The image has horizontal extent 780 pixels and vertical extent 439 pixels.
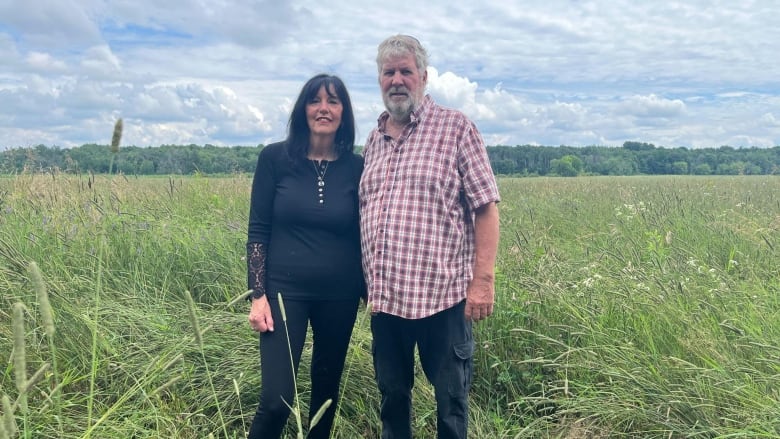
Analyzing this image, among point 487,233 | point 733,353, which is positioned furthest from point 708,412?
point 487,233

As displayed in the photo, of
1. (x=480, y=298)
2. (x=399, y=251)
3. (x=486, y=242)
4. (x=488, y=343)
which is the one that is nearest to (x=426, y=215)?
(x=399, y=251)

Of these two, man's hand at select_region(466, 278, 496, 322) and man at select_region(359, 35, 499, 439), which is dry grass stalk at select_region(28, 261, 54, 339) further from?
man's hand at select_region(466, 278, 496, 322)

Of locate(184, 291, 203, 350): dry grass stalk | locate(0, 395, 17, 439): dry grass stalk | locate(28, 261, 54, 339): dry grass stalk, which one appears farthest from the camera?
locate(184, 291, 203, 350): dry grass stalk

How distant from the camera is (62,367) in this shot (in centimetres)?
350

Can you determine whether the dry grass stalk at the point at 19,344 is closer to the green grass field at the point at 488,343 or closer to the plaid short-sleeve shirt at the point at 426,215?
the green grass field at the point at 488,343

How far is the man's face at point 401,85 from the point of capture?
2836 mm

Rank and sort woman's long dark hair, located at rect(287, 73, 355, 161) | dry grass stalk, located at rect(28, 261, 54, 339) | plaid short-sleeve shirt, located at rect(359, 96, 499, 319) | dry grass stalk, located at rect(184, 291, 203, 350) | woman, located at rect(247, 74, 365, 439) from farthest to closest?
woman's long dark hair, located at rect(287, 73, 355, 161), woman, located at rect(247, 74, 365, 439), plaid short-sleeve shirt, located at rect(359, 96, 499, 319), dry grass stalk, located at rect(184, 291, 203, 350), dry grass stalk, located at rect(28, 261, 54, 339)

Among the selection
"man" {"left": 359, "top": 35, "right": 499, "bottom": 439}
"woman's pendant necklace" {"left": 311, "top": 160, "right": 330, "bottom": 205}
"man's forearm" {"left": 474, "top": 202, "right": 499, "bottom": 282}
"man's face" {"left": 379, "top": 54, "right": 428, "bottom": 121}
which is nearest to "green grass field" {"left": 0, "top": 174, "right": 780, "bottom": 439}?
"man" {"left": 359, "top": 35, "right": 499, "bottom": 439}

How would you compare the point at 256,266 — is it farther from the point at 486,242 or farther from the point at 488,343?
the point at 488,343

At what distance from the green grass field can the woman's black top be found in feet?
2.04

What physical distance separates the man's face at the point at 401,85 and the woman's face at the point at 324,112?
0.28m

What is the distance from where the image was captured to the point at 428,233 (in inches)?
108

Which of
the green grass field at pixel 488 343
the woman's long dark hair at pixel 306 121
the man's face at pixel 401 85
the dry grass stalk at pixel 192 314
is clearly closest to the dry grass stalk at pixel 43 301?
the dry grass stalk at pixel 192 314

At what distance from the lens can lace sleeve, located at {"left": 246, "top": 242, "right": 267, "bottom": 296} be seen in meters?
2.90
